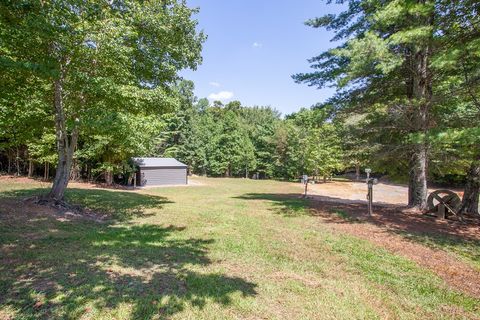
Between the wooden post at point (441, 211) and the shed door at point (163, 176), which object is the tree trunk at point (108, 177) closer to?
the shed door at point (163, 176)

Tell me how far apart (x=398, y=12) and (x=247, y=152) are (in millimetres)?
31166

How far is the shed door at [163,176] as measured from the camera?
79.3ft

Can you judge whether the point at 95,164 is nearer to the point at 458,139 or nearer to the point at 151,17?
the point at 151,17


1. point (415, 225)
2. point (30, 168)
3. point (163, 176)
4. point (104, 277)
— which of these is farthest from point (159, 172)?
point (104, 277)

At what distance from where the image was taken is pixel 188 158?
3847 centimetres

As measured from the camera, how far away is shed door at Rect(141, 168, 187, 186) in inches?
952

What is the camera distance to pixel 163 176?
25141mm

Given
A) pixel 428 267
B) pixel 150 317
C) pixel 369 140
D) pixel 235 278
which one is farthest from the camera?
pixel 369 140

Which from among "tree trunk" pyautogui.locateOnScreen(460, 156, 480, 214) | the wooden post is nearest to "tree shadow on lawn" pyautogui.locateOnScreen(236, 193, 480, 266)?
the wooden post

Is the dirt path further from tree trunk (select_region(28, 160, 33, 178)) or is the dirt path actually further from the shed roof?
tree trunk (select_region(28, 160, 33, 178))

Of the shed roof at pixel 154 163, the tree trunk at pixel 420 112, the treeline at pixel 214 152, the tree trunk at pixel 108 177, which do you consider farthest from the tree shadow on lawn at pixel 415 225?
the tree trunk at pixel 108 177

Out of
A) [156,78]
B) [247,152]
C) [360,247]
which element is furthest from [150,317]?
[247,152]

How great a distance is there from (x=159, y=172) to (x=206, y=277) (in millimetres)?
21607

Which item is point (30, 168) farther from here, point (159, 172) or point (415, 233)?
point (415, 233)
